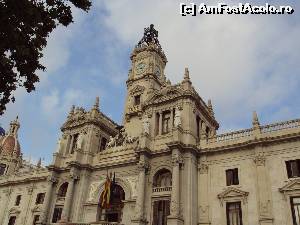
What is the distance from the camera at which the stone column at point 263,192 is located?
27.7 metres

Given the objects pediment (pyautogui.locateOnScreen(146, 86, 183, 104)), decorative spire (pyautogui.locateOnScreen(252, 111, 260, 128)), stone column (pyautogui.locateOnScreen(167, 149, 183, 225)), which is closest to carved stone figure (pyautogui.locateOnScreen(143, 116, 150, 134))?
pediment (pyautogui.locateOnScreen(146, 86, 183, 104))

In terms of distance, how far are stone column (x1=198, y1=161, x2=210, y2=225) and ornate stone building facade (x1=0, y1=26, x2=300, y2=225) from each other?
90 mm

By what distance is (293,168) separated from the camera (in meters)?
29.1

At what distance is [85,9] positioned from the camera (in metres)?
14.0

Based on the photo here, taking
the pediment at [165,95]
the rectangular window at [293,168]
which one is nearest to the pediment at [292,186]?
the rectangular window at [293,168]

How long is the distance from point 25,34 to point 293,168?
24.6m

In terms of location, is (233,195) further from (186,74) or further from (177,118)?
(186,74)

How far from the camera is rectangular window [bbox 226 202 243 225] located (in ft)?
96.7

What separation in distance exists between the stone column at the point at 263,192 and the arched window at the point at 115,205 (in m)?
14.0

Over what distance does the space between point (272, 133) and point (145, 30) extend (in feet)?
103

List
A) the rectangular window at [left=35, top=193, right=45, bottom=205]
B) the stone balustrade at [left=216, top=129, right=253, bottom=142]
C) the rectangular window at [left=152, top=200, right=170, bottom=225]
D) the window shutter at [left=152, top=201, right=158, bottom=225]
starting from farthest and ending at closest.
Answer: the rectangular window at [left=35, top=193, right=45, bottom=205], the stone balustrade at [left=216, top=129, right=253, bottom=142], the window shutter at [left=152, top=201, right=158, bottom=225], the rectangular window at [left=152, top=200, right=170, bottom=225]

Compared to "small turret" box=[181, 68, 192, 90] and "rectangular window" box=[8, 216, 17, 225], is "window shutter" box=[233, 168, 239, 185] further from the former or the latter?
"rectangular window" box=[8, 216, 17, 225]

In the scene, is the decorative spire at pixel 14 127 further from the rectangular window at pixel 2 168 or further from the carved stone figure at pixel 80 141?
the carved stone figure at pixel 80 141

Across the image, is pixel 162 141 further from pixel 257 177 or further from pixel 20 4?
pixel 20 4
